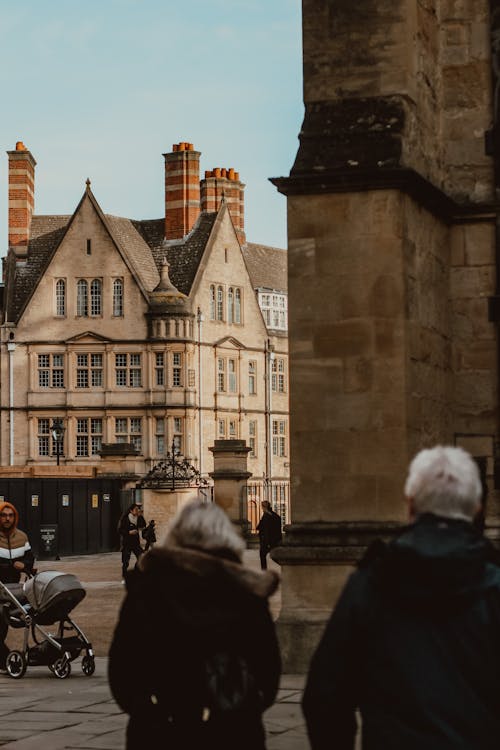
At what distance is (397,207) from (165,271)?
181ft

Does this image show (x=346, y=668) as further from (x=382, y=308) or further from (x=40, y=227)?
(x=40, y=227)

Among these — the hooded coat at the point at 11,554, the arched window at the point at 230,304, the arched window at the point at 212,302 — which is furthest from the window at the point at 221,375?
the hooded coat at the point at 11,554

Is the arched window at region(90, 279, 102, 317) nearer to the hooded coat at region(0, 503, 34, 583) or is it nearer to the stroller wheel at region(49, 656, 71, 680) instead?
the hooded coat at region(0, 503, 34, 583)

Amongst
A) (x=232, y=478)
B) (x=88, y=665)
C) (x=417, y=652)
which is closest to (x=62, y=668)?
(x=88, y=665)

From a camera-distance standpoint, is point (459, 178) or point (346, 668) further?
point (459, 178)

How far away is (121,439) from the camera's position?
217ft

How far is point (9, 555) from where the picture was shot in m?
14.4

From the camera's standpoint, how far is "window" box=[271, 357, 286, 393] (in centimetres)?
7275

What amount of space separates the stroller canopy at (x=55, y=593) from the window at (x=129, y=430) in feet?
172

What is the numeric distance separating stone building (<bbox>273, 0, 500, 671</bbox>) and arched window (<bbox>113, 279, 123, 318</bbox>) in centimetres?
5418

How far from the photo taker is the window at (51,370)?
66.9 meters

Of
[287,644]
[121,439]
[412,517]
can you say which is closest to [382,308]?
[287,644]

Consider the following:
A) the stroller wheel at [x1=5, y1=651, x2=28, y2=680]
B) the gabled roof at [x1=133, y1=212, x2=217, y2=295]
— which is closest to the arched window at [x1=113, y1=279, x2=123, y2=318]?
the gabled roof at [x1=133, y1=212, x2=217, y2=295]

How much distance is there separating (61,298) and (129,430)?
6.59m
